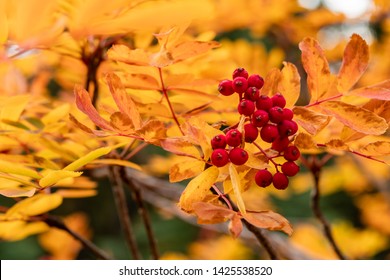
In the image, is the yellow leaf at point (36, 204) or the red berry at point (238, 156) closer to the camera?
the red berry at point (238, 156)

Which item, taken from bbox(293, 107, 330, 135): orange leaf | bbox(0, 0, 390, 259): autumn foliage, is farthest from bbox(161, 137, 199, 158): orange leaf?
bbox(293, 107, 330, 135): orange leaf

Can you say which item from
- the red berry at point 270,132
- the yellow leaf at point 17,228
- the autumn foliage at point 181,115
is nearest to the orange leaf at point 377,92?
the autumn foliage at point 181,115

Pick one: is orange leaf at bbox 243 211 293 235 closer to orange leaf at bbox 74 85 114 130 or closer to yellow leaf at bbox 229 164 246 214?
yellow leaf at bbox 229 164 246 214

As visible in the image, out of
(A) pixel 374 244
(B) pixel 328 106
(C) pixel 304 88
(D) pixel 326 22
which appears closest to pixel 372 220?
(A) pixel 374 244

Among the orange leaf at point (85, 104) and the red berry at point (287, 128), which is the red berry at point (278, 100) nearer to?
the red berry at point (287, 128)

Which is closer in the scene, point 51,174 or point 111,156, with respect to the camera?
point 51,174

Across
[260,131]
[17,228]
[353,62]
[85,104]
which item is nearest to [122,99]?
[85,104]

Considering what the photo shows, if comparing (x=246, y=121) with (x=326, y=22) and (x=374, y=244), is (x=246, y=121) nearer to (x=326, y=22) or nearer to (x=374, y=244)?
(x=326, y=22)
